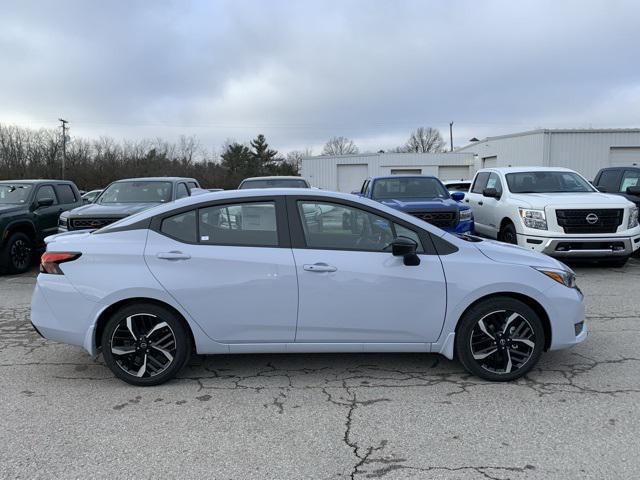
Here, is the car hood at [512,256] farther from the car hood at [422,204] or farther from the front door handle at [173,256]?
the car hood at [422,204]

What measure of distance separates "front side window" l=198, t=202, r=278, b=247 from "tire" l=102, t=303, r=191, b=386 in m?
0.71

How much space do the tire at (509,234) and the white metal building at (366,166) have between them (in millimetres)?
29030

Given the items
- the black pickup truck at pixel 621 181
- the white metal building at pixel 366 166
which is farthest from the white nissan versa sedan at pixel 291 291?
the white metal building at pixel 366 166

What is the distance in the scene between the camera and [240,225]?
4.03 metres

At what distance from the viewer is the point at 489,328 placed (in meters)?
3.94

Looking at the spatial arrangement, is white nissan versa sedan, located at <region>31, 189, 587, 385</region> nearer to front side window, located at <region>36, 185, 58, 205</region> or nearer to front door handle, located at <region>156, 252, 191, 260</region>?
front door handle, located at <region>156, 252, 191, 260</region>

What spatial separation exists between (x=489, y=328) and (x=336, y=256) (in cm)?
137

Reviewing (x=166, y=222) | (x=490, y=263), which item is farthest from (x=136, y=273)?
(x=490, y=263)

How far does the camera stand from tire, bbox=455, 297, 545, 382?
3918 millimetres

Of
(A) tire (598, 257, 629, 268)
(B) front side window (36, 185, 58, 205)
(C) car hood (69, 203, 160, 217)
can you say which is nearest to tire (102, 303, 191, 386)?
(C) car hood (69, 203, 160, 217)

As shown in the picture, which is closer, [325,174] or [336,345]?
[336,345]

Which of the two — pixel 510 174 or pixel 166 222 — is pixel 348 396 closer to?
pixel 166 222

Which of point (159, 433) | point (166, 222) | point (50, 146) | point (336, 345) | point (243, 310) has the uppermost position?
point (50, 146)

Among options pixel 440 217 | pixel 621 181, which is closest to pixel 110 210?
pixel 440 217
